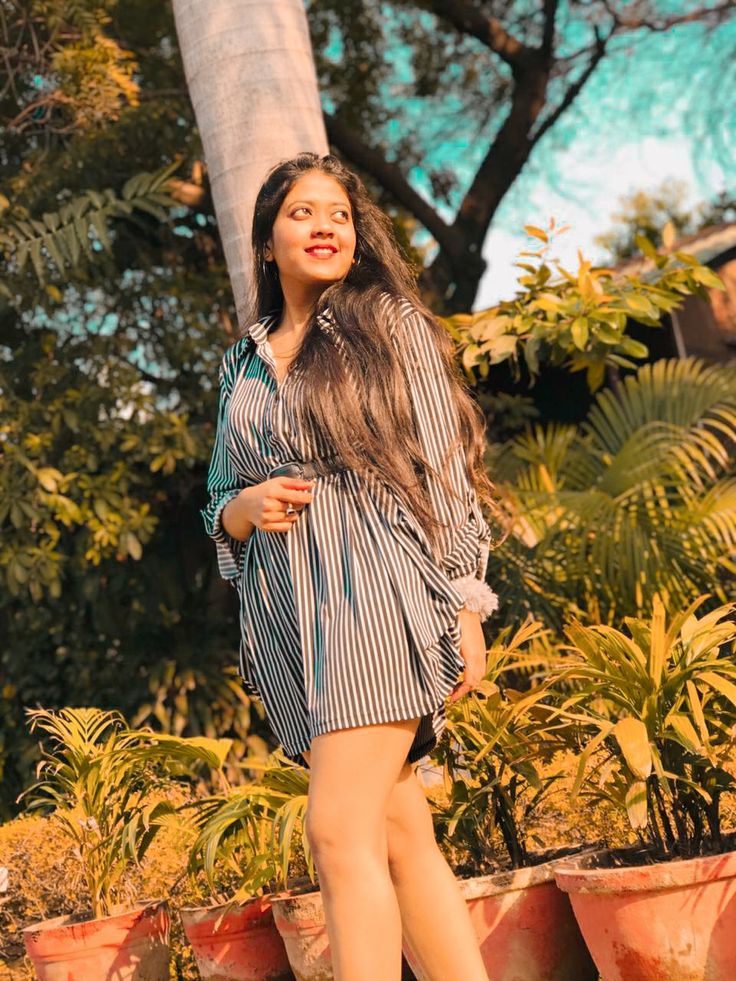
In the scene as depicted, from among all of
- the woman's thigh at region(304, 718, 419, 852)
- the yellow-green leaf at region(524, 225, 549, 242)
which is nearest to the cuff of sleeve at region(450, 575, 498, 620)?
the woman's thigh at region(304, 718, 419, 852)

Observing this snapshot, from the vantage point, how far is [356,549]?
2.66 meters

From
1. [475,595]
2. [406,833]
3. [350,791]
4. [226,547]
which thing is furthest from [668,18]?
[350,791]

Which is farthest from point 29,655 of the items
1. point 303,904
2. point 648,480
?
point 303,904

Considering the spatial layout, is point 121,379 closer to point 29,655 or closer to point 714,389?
point 29,655

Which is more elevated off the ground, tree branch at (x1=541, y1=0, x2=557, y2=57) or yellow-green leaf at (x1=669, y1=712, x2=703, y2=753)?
tree branch at (x1=541, y1=0, x2=557, y2=57)

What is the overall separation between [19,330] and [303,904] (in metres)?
5.15

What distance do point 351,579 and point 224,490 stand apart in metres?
0.55

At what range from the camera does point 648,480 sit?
6418 millimetres

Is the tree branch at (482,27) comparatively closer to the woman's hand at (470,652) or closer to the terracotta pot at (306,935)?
the terracotta pot at (306,935)

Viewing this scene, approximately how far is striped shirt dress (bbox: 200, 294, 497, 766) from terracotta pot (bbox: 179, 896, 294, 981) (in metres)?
1.15

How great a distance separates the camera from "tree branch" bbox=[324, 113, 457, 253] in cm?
989

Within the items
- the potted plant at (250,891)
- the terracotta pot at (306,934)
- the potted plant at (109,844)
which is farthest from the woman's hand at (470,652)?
the potted plant at (109,844)

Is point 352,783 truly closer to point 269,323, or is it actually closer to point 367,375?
point 367,375

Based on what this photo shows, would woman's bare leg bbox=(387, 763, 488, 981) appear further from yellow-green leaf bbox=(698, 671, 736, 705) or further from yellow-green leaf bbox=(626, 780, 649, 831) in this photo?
yellow-green leaf bbox=(698, 671, 736, 705)
